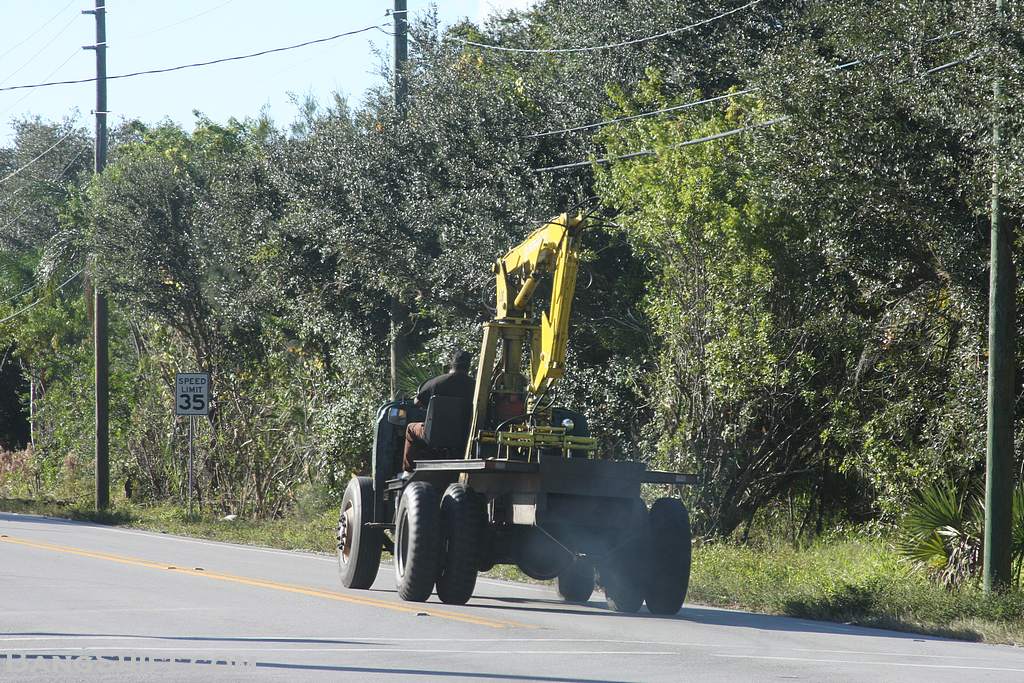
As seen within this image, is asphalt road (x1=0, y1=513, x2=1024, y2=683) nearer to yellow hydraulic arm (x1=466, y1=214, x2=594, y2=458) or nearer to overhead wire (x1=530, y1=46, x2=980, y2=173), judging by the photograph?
yellow hydraulic arm (x1=466, y1=214, x2=594, y2=458)

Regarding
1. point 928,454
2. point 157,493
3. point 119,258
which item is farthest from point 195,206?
point 928,454

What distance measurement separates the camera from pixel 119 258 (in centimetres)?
3516

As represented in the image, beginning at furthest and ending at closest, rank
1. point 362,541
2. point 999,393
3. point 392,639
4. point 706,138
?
point 706,138 < point 362,541 < point 999,393 < point 392,639

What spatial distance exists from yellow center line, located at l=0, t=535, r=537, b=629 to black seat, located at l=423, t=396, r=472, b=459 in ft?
6.08

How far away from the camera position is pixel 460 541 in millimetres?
13820

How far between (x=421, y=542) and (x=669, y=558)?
8.00 ft

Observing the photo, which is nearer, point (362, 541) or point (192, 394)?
point (362, 541)

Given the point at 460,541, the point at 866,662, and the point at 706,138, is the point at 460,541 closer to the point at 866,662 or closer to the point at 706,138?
the point at 866,662

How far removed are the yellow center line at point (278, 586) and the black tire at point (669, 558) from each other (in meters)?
1.82

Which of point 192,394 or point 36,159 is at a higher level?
point 36,159

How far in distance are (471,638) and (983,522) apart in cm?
725

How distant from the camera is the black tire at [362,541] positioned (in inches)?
634

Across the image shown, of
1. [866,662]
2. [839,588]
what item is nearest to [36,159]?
[839,588]

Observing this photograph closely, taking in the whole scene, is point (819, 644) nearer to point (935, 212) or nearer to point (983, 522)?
point (983, 522)
